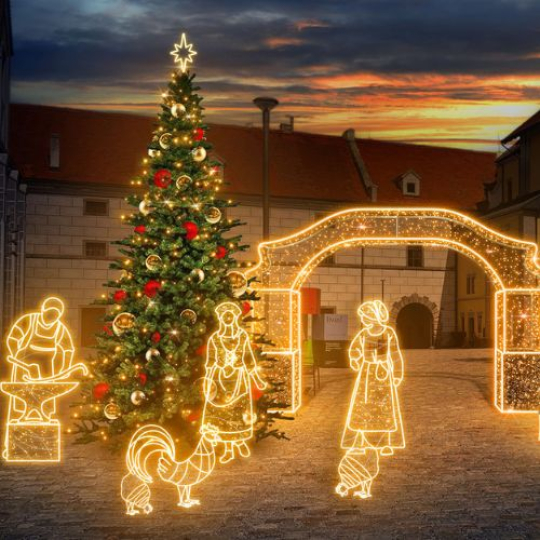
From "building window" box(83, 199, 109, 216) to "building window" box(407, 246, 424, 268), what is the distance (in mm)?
17269

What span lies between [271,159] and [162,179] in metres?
33.4

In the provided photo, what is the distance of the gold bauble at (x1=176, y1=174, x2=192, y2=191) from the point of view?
1105 cm

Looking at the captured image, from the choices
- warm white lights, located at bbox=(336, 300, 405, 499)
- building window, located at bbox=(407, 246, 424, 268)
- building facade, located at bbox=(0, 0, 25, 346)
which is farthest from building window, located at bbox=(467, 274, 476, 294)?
warm white lights, located at bbox=(336, 300, 405, 499)

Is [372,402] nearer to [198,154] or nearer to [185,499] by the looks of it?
[185,499]

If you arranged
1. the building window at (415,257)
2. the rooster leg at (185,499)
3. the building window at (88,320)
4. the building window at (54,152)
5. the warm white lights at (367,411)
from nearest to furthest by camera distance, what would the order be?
the rooster leg at (185,499)
the warm white lights at (367,411)
the building window at (88,320)
the building window at (54,152)
the building window at (415,257)

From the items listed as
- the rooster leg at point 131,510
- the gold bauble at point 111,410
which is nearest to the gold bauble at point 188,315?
the gold bauble at point 111,410

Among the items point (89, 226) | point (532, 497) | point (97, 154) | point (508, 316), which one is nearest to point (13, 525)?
point (532, 497)

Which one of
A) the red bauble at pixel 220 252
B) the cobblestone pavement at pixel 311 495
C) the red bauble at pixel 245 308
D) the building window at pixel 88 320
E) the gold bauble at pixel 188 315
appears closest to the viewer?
the cobblestone pavement at pixel 311 495

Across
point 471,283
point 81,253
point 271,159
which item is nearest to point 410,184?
point 471,283

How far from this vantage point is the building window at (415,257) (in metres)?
44.8

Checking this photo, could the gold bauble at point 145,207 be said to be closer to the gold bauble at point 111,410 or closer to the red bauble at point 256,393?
the gold bauble at point 111,410

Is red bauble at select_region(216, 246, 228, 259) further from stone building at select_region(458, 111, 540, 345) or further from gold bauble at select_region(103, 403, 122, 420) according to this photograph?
stone building at select_region(458, 111, 540, 345)

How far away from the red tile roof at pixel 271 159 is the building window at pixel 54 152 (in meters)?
0.28

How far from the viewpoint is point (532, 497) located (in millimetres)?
8586
